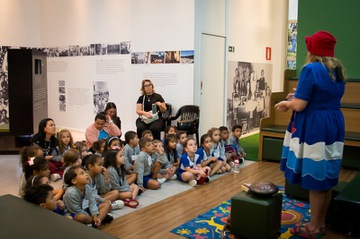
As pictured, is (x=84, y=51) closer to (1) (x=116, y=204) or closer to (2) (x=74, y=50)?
(2) (x=74, y=50)

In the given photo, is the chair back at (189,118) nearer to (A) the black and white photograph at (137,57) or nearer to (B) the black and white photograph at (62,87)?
(A) the black and white photograph at (137,57)

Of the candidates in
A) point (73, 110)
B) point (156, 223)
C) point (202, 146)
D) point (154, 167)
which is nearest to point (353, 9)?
point (202, 146)

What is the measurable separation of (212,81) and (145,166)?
363 cm

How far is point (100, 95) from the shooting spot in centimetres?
923

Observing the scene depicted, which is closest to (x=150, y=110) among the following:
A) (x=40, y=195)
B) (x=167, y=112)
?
(x=167, y=112)

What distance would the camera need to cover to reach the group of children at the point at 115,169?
3582 millimetres

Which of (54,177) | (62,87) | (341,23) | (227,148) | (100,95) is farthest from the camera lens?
(62,87)

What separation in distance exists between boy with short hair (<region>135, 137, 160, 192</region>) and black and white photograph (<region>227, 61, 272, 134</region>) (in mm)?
4001

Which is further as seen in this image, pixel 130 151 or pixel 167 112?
pixel 167 112

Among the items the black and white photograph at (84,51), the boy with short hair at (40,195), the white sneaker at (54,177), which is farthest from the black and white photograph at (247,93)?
the boy with short hair at (40,195)

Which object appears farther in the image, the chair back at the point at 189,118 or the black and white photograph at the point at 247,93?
the black and white photograph at the point at 247,93

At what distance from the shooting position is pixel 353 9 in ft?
21.9

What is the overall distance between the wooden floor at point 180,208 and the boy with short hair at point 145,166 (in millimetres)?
457

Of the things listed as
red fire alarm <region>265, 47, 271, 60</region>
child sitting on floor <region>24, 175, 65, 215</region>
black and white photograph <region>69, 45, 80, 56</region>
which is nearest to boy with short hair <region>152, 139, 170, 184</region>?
child sitting on floor <region>24, 175, 65, 215</region>
